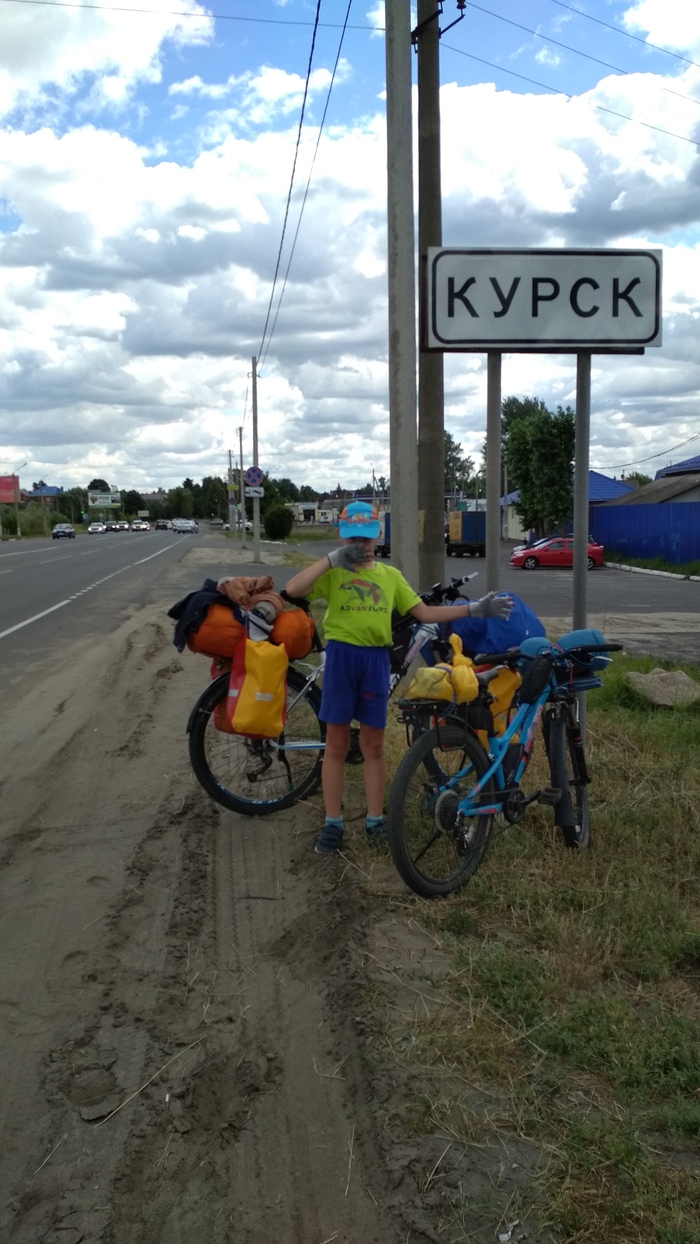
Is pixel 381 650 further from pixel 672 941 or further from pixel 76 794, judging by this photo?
pixel 76 794

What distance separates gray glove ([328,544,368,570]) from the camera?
482 cm

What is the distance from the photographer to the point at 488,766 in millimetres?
4555

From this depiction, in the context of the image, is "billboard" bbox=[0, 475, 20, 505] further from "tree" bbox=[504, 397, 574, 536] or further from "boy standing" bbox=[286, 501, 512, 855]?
"boy standing" bbox=[286, 501, 512, 855]

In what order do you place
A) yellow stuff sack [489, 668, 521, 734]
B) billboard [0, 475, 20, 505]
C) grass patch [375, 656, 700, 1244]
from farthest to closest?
billboard [0, 475, 20, 505] → yellow stuff sack [489, 668, 521, 734] → grass patch [375, 656, 700, 1244]

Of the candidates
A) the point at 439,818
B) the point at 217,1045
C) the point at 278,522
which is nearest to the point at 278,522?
the point at 278,522

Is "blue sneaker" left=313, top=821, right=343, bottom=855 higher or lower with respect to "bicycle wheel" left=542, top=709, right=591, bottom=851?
lower

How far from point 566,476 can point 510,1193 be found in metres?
49.2

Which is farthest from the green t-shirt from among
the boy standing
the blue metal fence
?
the blue metal fence

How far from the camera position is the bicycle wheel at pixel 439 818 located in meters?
4.26

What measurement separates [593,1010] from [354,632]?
201cm

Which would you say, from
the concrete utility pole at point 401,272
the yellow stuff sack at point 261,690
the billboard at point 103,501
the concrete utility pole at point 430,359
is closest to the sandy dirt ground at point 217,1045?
the yellow stuff sack at point 261,690

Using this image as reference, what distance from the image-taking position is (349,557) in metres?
4.83

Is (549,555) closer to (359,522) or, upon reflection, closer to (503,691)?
(503,691)

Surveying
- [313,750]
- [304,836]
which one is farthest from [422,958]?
[313,750]
